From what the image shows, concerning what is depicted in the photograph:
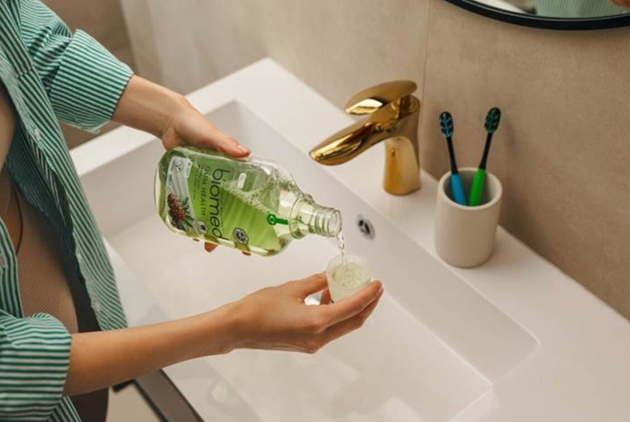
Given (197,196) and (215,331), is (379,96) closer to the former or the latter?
(197,196)

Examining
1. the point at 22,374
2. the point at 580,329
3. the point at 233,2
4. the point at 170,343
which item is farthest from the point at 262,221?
the point at 233,2

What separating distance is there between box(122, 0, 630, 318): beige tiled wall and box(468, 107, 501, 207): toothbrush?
2cm

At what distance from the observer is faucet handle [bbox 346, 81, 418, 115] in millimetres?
856

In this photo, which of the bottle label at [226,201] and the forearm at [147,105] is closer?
the bottle label at [226,201]

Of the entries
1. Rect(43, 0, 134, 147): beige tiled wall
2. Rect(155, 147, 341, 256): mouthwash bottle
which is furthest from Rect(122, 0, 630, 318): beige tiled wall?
Rect(43, 0, 134, 147): beige tiled wall

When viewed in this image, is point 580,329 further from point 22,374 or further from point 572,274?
point 22,374

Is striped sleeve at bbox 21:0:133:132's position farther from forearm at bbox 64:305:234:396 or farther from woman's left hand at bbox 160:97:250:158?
forearm at bbox 64:305:234:396

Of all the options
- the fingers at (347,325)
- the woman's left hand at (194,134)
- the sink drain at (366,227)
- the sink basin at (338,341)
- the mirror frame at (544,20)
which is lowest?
the sink basin at (338,341)

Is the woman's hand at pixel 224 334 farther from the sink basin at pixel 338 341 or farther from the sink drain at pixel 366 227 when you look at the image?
the sink drain at pixel 366 227

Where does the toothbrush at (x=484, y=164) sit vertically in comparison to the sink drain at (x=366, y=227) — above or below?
above

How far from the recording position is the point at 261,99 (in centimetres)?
113

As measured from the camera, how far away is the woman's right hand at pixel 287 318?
2.17ft

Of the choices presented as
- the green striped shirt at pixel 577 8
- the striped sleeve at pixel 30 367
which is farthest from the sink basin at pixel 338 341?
the green striped shirt at pixel 577 8

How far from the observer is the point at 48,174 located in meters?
0.75
